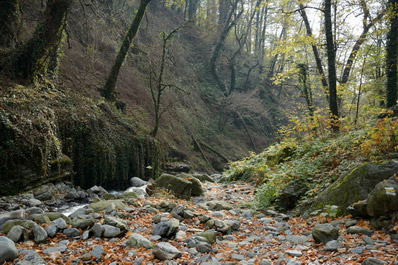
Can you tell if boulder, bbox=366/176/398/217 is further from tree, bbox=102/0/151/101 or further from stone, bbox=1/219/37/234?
tree, bbox=102/0/151/101

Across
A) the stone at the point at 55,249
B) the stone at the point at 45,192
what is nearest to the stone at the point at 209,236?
the stone at the point at 55,249

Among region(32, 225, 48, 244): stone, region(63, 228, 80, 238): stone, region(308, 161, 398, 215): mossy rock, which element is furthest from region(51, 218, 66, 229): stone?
region(308, 161, 398, 215): mossy rock

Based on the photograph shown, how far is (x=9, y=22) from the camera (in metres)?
9.27

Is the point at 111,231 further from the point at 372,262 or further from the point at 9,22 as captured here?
the point at 9,22

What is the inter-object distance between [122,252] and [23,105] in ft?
19.2

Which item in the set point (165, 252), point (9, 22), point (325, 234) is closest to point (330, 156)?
point (325, 234)

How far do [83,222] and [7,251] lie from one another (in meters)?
1.21

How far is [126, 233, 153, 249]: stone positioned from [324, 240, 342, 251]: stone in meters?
2.27

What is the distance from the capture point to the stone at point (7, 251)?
10.3 feet

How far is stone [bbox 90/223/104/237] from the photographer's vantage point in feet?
13.4

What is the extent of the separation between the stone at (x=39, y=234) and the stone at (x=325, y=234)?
3691 mm

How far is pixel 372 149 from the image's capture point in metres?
5.28

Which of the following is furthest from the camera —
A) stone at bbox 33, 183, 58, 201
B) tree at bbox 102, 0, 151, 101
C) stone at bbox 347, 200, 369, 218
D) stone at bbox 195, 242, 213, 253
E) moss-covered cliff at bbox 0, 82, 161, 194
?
tree at bbox 102, 0, 151, 101

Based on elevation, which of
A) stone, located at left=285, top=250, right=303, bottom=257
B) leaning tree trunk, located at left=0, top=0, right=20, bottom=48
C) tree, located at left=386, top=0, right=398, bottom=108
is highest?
leaning tree trunk, located at left=0, top=0, right=20, bottom=48
